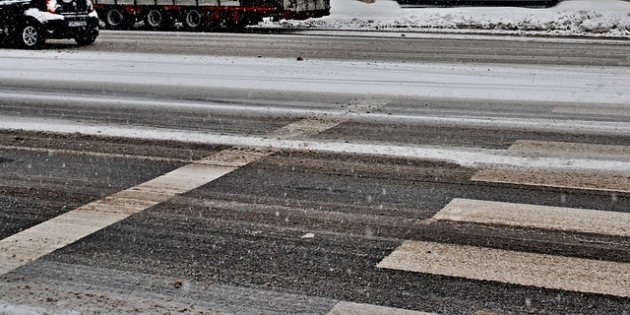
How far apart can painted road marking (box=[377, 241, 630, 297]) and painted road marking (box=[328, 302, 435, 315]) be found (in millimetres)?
559

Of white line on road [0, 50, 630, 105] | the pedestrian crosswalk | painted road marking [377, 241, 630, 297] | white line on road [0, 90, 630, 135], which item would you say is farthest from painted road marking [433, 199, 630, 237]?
white line on road [0, 50, 630, 105]

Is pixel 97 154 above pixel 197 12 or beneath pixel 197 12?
beneath

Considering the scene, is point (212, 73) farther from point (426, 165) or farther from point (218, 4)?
point (218, 4)

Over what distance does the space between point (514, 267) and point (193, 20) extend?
2128 centimetres

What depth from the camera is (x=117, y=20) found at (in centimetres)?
2611

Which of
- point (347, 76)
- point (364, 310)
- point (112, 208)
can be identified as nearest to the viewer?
point (364, 310)

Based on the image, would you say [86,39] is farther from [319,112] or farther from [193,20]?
[319,112]

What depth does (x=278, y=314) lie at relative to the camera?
4262mm

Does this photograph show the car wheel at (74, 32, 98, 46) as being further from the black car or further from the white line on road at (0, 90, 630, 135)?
the white line on road at (0, 90, 630, 135)

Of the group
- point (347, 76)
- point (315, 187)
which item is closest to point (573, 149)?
point (315, 187)

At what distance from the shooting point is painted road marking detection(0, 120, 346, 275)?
5266mm

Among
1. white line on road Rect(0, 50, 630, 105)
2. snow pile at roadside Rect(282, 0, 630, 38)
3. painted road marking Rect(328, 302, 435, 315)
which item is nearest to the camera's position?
painted road marking Rect(328, 302, 435, 315)

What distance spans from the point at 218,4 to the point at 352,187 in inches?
745

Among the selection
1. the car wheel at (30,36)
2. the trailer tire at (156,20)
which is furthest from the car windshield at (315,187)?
the trailer tire at (156,20)
